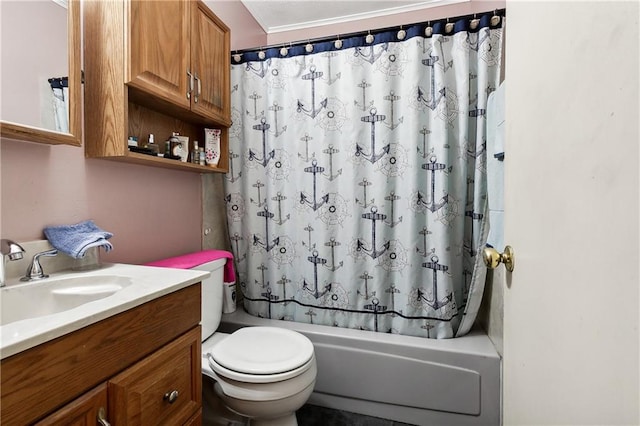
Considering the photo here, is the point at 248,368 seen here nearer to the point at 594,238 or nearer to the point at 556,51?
the point at 594,238

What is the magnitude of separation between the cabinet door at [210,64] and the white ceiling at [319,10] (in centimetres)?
78

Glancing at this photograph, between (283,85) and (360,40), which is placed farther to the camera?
(283,85)

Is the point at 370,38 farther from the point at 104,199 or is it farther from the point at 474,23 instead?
the point at 104,199

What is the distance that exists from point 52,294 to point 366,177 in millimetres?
1345

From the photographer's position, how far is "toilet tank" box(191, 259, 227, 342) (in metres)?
1.41

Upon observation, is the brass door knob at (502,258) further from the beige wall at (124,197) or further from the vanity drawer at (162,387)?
the beige wall at (124,197)

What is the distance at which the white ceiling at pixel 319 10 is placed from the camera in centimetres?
217

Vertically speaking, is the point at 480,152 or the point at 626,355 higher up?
the point at 480,152

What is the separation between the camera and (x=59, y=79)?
3.27 feet

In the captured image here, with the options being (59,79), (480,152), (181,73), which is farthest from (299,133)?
(59,79)

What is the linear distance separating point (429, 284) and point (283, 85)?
1.33 m

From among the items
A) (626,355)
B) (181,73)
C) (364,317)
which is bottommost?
(364,317)

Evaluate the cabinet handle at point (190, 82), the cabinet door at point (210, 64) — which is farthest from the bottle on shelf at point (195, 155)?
the cabinet handle at point (190, 82)

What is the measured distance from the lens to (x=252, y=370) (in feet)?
3.76
